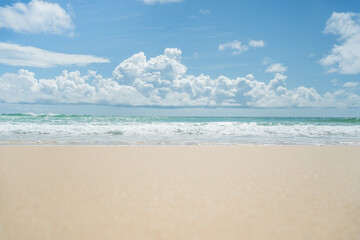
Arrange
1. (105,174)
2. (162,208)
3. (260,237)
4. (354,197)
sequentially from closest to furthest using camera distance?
(260,237) < (162,208) < (354,197) < (105,174)

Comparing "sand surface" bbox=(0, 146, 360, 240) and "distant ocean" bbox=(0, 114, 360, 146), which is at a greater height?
"sand surface" bbox=(0, 146, 360, 240)

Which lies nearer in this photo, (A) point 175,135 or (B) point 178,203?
(B) point 178,203

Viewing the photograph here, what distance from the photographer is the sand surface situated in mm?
1810

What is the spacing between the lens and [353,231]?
185cm

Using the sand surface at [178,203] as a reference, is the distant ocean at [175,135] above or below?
below

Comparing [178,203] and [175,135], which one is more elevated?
[178,203]

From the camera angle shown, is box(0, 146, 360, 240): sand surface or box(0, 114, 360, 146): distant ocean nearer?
box(0, 146, 360, 240): sand surface

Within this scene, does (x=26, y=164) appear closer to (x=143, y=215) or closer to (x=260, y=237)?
(x=143, y=215)

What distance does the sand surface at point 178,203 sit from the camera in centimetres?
181

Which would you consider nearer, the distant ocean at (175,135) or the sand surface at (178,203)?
the sand surface at (178,203)

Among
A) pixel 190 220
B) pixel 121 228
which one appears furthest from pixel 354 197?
pixel 121 228

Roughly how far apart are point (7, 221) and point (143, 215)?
103 centimetres

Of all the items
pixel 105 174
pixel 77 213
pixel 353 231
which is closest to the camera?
pixel 353 231

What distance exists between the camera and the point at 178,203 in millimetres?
2365
